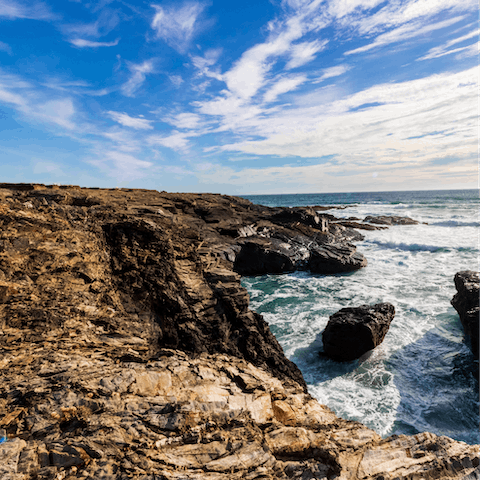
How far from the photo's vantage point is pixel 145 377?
4539 mm

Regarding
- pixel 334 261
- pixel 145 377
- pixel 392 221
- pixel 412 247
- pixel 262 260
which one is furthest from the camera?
pixel 392 221

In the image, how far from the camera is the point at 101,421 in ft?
11.9

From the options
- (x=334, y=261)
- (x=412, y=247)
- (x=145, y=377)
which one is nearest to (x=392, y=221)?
(x=412, y=247)

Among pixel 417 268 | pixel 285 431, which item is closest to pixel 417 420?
pixel 285 431

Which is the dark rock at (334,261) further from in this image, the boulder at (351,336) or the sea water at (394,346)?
the boulder at (351,336)

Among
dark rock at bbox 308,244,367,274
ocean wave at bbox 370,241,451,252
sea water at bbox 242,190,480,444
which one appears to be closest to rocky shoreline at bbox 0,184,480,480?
sea water at bbox 242,190,480,444

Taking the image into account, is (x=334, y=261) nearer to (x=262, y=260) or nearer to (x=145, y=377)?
(x=262, y=260)

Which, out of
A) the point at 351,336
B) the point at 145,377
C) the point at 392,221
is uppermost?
the point at 392,221

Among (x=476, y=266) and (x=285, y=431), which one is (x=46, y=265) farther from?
(x=476, y=266)

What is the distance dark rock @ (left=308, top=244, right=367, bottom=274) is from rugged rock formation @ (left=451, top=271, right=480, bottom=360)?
860 cm

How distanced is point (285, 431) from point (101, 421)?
8.43ft

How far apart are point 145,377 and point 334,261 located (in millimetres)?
19993

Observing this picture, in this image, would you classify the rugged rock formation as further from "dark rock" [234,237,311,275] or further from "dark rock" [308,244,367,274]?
"dark rock" [234,237,311,275]

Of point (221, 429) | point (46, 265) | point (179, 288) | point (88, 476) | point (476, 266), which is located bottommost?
point (476, 266)
